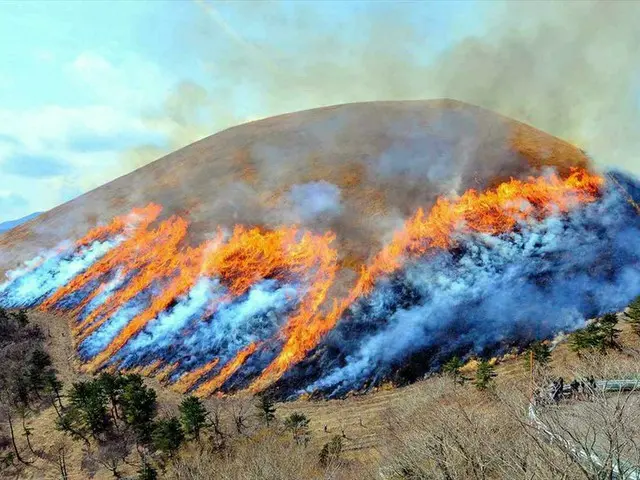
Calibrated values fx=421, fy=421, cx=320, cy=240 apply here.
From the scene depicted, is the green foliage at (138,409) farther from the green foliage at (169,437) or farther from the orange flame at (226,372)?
the orange flame at (226,372)

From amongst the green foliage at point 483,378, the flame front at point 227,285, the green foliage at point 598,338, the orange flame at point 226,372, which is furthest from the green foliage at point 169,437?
the green foliage at point 598,338

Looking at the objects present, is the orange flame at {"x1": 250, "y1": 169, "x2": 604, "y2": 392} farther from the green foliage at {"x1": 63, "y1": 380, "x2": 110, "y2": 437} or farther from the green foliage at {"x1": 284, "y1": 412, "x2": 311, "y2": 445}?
the green foliage at {"x1": 63, "y1": 380, "x2": 110, "y2": 437}

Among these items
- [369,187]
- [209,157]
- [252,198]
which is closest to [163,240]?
[252,198]

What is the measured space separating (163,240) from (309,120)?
142 feet

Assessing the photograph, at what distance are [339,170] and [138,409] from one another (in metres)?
47.1

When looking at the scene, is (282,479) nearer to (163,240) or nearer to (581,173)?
(163,240)

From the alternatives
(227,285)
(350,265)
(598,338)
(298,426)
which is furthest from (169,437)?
(598,338)

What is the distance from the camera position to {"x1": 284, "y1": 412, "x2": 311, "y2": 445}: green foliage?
32.8 meters

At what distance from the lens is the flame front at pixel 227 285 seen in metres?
46.3

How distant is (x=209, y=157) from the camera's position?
8450 cm

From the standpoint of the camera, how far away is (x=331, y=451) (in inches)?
1204

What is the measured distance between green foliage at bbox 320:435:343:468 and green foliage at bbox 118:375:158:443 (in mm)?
16018

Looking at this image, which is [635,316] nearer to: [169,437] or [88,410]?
[169,437]

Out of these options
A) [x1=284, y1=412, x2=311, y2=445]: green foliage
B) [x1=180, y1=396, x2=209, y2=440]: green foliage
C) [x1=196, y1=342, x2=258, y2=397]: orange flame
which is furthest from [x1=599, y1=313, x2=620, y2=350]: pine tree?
[x1=180, y1=396, x2=209, y2=440]: green foliage
